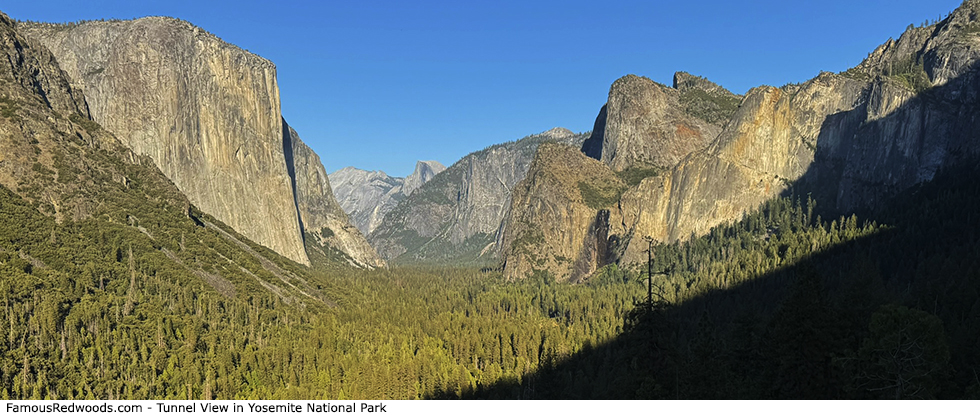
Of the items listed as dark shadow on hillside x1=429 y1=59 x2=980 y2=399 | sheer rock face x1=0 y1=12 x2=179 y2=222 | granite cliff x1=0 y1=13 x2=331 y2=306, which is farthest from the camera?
sheer rock face x1=0 y1=12 x2=179 y2=222

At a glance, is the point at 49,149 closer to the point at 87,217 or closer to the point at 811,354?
the point at 87,217

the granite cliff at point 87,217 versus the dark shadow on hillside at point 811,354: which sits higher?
the granite cliff at point 87,217

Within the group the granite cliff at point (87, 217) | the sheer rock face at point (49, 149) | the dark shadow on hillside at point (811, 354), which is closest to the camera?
the dark shadow on hillside at point (811, 354)

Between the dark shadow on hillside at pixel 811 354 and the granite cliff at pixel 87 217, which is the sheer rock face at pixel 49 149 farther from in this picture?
the dark shadow on hillside at pixel 811 354

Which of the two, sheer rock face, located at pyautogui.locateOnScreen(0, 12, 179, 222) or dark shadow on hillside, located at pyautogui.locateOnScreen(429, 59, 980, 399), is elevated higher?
sheer rock face, located at pyautogui.locateOnScreen(0, 12, 179, 222)

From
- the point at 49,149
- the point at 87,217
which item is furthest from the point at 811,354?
the point at 49,149

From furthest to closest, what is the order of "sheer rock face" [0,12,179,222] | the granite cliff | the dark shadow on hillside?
"sheer rock face" [0,12,179,222], the granite cliff, the dark shadow on hillside

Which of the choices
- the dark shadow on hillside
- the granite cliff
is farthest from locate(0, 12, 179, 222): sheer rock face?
→ the dark shadow on hillside

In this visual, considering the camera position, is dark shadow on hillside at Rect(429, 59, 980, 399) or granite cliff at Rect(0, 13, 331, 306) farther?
granite cliff at Rect(0, 13, 331, 306)

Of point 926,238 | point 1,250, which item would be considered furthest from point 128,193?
point 926,238

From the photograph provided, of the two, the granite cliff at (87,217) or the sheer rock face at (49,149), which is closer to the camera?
the granite cliff at (87,217)

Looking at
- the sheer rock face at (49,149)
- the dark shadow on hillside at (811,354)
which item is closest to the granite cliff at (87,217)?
the sheer rock face at (49,149)

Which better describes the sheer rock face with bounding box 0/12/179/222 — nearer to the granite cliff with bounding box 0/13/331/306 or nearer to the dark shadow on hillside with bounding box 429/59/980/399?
the granite cliff with bounding box 0/13/331/306
